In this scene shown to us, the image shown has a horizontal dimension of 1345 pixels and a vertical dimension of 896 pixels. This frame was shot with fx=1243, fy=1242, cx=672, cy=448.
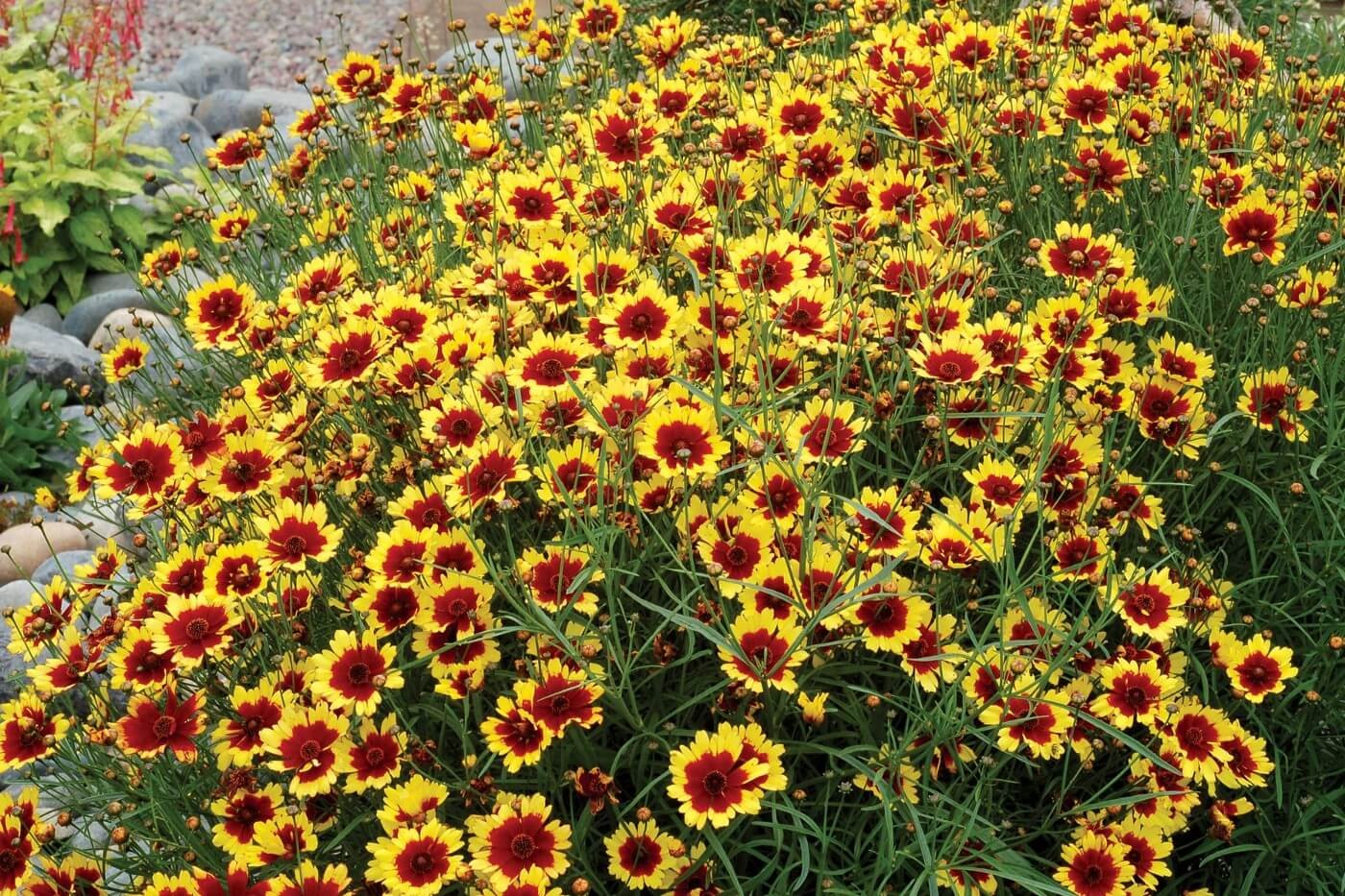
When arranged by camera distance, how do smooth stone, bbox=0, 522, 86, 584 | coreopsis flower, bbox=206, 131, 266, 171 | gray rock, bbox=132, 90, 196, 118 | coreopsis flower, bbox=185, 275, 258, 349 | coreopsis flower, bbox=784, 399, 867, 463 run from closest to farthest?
1. coreopsis flower, bbox=784, 399, 867, 463
2. coreopsis flower, bbox=185, 275, 258, 349
3. coreopsis flower, bbox=206, 131, 266, 171
4. smooth stone, bbox=0, 522, 86, 584
5. gray rock, bbox=132, 90, 196, 118

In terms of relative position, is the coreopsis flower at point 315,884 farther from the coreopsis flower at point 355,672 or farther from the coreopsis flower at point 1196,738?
the coreopsis flower at point 1196,738

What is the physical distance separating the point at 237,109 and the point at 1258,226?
21.0 ft

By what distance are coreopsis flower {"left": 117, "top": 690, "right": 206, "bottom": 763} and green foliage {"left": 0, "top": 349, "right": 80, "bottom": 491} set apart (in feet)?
7.88

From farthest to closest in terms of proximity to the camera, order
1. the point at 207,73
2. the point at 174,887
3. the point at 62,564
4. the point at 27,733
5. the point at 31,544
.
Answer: the point at 207,73 → the point at 31,544 → the point at 62,564 → the point at 27,733 → the point at 174,887

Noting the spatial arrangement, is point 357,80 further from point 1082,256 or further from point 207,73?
point 207,73

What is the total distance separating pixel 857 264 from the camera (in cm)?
179

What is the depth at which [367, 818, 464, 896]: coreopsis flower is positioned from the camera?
148cm

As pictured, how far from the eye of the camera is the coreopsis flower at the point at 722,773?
145 centimetres

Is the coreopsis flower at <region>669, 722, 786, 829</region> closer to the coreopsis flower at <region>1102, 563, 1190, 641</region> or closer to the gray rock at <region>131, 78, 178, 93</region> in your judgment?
the coreopsis flower at <region>1102, 563, 1190, 641</region>

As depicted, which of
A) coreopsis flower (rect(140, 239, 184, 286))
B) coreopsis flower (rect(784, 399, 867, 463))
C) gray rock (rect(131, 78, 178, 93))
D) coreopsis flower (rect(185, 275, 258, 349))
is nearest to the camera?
coreopsis flower (rect(784, 399, 867, 463))

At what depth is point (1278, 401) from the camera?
6.36 ft

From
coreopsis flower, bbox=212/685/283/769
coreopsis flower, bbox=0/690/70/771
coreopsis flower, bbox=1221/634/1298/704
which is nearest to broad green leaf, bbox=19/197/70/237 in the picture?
coreopsis flower, bbox=0/690/70/771

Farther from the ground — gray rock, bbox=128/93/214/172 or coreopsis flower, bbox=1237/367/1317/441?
coreopsis flower, bbox=1237/367/1317/441

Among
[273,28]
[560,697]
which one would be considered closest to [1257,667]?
[560,697]
